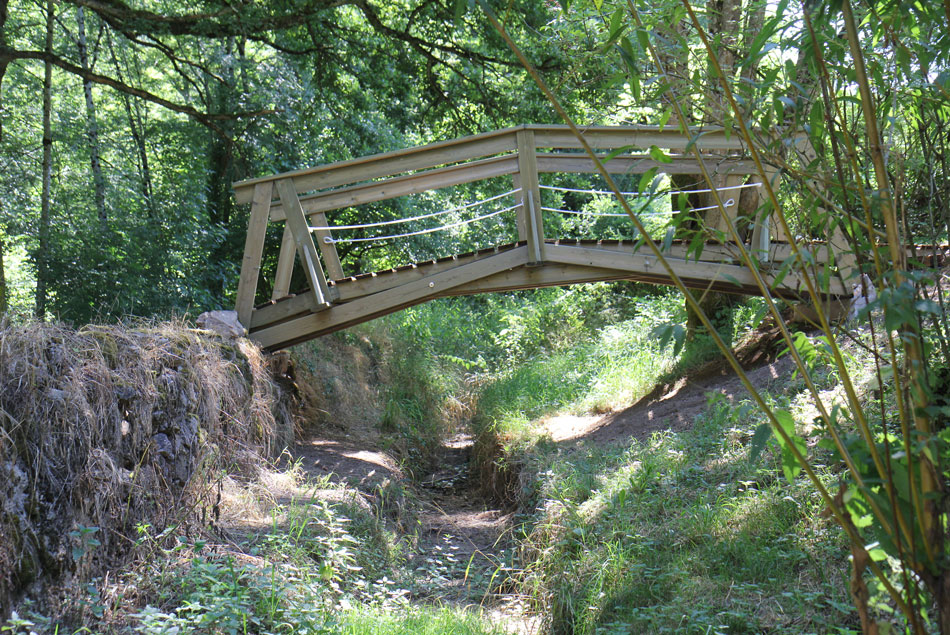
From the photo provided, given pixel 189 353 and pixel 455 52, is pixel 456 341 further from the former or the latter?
pixel 189 353

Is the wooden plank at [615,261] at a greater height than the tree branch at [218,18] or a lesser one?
lesser

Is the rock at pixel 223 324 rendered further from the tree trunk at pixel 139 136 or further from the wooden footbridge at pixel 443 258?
the tree trunk at pixel 139 136

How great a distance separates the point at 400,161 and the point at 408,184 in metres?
0.22

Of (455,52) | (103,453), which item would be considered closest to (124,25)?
(455,52)

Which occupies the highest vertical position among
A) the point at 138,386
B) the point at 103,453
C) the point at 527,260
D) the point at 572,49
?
the point at 572,49

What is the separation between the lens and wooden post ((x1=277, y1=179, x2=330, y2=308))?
6441mm

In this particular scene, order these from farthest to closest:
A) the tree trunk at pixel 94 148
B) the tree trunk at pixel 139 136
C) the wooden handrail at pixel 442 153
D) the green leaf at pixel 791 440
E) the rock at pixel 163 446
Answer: the tree trunk at pixel 139 136 → the tree trunk at pixel 94 148 → the wooden handrail at pixel 442 153 → the rock at pixel 163 446 → the green leaf at pixel 791 440

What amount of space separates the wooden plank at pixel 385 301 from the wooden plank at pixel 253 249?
25cm

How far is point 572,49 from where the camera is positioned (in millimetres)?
6391

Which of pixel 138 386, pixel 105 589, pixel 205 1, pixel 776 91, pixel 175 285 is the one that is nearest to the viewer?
pixel 776 91

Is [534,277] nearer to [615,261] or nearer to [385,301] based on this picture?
[615,261]

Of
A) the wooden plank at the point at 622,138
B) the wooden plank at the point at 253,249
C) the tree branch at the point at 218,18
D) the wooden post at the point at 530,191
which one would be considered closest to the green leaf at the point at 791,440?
the wooden plank at the point at 622,138

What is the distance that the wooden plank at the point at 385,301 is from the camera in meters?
6.49

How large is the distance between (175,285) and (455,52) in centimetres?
386
